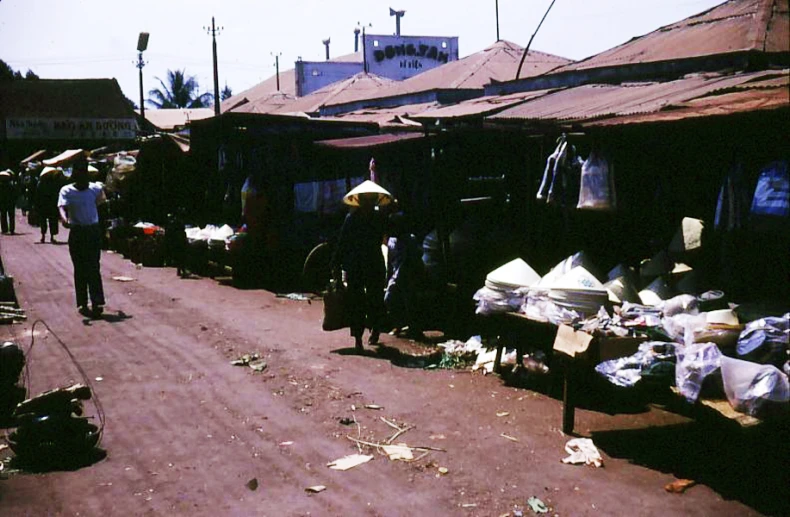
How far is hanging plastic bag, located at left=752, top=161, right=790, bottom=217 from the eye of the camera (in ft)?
19.7

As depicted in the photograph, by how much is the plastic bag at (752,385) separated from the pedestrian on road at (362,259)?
4.75 metres

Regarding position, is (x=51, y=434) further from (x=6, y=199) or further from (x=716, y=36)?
(x=6, y=199)

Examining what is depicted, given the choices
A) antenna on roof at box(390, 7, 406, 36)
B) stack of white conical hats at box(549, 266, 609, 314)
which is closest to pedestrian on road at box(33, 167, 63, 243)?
stack of white conical hats at box(549, 266, 609, 314)

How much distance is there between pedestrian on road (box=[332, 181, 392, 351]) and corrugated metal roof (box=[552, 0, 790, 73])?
538 centimetres

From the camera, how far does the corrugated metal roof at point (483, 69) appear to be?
20625 millimetres

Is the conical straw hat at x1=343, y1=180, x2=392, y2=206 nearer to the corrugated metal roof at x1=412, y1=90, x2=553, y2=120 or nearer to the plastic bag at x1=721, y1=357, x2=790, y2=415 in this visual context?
the corrugated metal roof at x1=412, y1=90, x2=553, y2=120

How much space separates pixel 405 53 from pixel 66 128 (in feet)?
58.3

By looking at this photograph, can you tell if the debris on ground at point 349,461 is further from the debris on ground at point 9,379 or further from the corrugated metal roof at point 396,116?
the corrugated metal roof at point 396,116

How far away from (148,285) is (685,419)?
10.7m

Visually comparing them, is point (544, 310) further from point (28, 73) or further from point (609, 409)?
point (28, 73)

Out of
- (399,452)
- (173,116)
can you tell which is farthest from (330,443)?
→ (173,116)

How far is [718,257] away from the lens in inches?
320

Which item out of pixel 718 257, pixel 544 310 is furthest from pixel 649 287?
pixel 544 310

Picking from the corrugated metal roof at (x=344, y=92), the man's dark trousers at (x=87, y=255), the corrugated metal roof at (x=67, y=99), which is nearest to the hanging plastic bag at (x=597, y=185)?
the man's dark trousers at (x=87, y=255)
